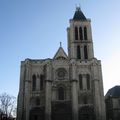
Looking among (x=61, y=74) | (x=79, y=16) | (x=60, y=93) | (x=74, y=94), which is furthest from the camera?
(x=79, y=16)

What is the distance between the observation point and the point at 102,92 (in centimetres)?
4434

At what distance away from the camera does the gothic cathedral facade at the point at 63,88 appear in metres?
42.8

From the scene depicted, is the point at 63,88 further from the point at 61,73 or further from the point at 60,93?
A: the point at 61,73

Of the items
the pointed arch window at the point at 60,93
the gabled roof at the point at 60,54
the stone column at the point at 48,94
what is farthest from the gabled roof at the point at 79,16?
the pointed arch window at the point at 60,93

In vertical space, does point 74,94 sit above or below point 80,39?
below

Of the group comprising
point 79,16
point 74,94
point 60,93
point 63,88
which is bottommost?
point 74,94

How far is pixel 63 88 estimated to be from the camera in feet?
148

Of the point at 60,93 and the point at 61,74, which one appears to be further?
the point at 61,74

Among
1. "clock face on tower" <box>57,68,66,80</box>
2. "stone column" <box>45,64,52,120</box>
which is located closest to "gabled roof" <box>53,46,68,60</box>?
"clock face on tower" <box>57,68,66,80</box>

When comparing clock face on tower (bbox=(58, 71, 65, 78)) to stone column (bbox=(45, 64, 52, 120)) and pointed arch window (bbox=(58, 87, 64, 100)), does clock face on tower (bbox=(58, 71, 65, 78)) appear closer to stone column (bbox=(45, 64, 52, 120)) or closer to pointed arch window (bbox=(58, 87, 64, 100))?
stone column (bbox=(45, 64, 52, 120))

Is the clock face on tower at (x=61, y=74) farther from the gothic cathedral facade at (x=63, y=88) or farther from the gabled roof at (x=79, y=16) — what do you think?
the gabled roof at (x=79, y=16)

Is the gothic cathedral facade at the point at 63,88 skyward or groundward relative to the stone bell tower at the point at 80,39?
groundward

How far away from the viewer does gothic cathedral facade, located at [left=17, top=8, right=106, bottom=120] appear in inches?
1684

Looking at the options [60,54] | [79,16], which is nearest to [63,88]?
[60,54]
